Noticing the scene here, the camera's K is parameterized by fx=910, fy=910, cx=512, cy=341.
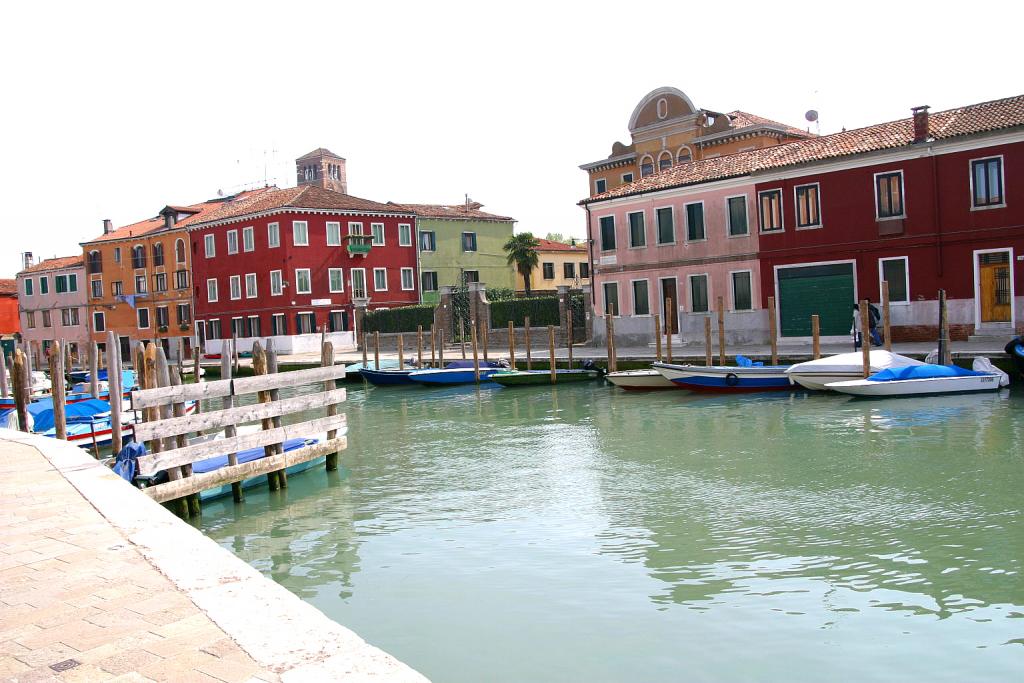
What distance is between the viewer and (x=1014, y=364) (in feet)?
70.9

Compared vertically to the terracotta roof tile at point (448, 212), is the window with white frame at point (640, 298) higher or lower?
lower

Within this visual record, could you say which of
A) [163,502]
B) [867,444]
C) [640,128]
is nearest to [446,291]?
[640,128]

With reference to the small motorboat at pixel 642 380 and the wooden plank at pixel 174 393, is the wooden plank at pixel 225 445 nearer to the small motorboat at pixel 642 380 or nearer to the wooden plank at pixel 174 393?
the wooden plank at pixel 174 393

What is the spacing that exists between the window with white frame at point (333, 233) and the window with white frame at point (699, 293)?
23353mm

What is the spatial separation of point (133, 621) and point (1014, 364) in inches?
867

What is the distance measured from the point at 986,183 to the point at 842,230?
4319 mm

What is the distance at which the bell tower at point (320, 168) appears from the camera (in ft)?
277

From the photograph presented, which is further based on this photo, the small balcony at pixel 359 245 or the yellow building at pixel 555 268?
the yellow building at pixel 555 268

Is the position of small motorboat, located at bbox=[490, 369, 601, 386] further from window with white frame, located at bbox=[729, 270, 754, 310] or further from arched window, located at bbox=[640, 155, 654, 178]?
arched window, located at bbox=[640, 155, 654, 178]

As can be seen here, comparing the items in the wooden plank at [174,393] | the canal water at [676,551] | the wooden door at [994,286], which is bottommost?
the canal water at [676,551]

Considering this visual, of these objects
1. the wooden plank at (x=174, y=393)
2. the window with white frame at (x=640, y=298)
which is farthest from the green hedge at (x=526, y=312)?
the wooden plank at (x=174, y=393)

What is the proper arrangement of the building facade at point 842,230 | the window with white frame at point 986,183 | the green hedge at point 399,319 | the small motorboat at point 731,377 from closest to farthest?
the small motorboat at point 731,377
the window with white frame at point 986,183
the building facade at point 842,230
the green hedge at point 399,319

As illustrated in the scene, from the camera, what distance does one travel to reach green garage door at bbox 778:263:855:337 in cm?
2850

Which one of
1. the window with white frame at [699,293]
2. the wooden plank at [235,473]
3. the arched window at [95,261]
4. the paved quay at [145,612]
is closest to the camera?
the paved quay at [145,612]
